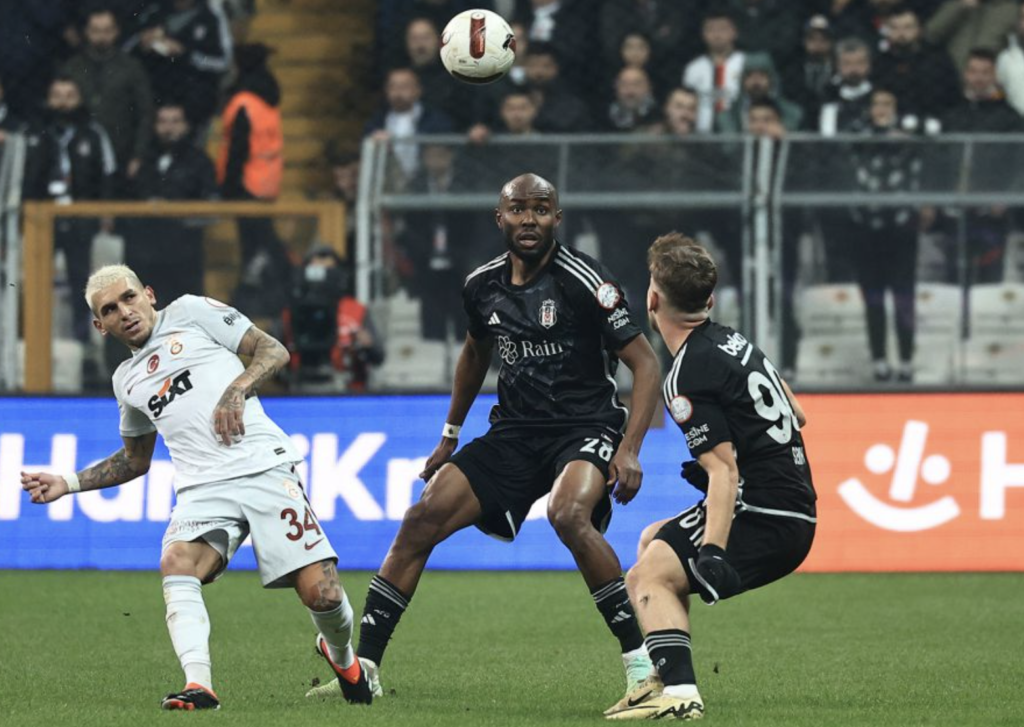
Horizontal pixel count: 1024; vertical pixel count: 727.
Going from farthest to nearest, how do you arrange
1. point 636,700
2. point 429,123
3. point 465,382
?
point 429,123
point 465,382
point 636,700

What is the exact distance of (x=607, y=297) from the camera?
7.08 metres

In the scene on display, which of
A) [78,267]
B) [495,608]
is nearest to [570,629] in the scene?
[495,608]

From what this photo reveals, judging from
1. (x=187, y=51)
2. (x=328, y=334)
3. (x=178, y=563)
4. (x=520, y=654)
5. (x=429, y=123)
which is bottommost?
(x=520, y=654)

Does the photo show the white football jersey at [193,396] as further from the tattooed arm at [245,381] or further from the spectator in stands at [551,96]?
the spectator in stands at [551,96]

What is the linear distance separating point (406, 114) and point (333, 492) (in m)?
3.94

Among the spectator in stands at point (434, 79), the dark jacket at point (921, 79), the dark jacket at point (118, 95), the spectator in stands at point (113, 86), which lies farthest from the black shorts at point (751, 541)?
the dark jacket at point (118, 95)

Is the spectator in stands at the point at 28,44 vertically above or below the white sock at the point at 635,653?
above

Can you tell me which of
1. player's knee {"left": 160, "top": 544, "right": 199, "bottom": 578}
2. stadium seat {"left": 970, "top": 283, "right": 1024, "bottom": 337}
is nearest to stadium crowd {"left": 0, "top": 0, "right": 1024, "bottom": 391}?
stadium seat {"left": 970, "top": 283, "right": 1024, "bottom": 337}

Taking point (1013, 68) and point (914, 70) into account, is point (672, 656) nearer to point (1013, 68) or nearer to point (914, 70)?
point (914, 70)

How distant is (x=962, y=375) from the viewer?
1263 centimetres

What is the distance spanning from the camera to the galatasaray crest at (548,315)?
7.14 metres

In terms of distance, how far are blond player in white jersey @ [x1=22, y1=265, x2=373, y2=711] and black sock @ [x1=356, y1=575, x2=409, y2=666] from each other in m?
0.39

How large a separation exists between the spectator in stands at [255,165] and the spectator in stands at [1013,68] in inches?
224

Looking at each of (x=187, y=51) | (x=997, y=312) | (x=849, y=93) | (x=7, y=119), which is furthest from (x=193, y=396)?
(x=187, y=51)
